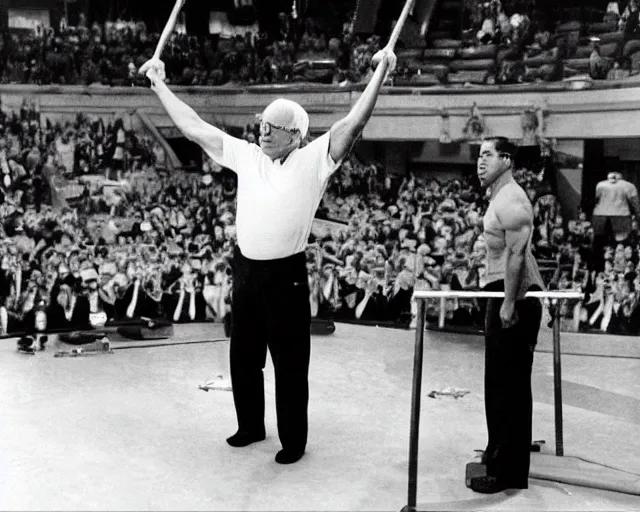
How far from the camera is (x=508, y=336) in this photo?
12.7ft

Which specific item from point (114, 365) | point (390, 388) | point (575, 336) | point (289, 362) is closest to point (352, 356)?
point (390, 388)

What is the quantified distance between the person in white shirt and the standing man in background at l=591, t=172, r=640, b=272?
16.7 feet

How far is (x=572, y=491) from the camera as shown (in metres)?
3.96

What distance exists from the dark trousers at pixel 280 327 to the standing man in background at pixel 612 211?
514 centimetres

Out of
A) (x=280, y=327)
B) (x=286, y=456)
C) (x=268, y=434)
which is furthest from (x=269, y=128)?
(x=268, y=434)

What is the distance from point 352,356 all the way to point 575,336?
2542mm

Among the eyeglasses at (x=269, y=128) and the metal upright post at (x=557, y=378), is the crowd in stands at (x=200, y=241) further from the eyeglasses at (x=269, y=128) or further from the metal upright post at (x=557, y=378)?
the eyeglasses at (x=269, y=128)

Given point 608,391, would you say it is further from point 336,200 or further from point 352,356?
point 336,200

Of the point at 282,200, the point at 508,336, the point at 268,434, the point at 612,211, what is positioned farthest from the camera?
the point at 612,211

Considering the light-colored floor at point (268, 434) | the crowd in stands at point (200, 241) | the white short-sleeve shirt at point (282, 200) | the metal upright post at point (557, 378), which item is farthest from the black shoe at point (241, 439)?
the crowd in stands at point (200, 241)

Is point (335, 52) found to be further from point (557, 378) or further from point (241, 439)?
point (557, 378)

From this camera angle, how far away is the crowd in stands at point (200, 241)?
8.61 metres

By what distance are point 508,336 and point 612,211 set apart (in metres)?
5.17

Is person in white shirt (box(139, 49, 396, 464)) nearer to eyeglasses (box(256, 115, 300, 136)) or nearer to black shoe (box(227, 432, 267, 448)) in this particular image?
eyeglasses (box(256, 115, 300, 136))
